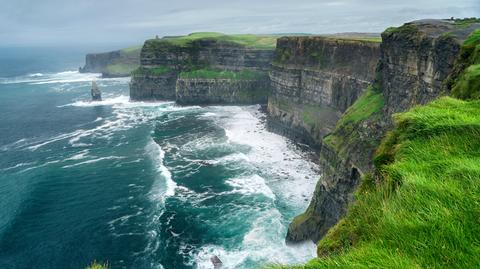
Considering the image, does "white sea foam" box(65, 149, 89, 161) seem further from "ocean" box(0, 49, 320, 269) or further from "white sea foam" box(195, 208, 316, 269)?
"white sea foam" box(195, 208, 316, 269)

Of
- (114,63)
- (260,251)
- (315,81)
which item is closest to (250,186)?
(260,251)

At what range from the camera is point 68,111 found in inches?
3834

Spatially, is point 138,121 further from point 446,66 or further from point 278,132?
point 446,66

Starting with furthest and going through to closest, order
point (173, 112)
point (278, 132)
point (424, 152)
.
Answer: point (173, 112), point (278, 132), point (424, 152)

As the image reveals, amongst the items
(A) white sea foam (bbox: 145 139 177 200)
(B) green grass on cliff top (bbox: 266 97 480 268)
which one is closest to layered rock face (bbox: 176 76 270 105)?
(A) white sea foam (bbox: 145 139 177 200)

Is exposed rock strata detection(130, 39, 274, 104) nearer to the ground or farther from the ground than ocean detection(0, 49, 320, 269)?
farther from the ground

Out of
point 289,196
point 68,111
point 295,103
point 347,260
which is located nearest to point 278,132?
point 295,103

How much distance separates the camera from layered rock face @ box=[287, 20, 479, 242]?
93.5ft

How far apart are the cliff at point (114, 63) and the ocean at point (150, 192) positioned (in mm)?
90743

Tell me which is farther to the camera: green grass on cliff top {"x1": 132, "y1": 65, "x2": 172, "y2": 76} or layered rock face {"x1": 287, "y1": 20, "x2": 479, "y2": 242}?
green grass on cliff top {"x1": 132, "y1": 65, "x2": 172, "y2": 76}

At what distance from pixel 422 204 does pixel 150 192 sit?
42.1m

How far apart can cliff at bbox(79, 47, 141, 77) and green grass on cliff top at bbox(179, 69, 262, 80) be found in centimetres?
7925

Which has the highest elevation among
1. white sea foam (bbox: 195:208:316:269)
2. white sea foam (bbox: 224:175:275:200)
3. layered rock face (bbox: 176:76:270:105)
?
layered rock face (bbox: 176:76:270:105)

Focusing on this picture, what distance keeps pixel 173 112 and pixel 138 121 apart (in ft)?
35.2
